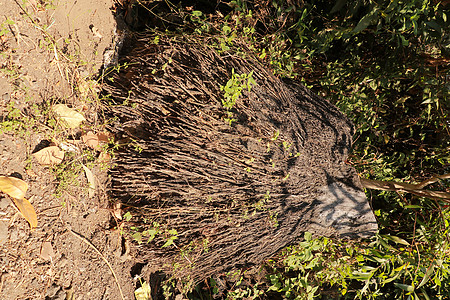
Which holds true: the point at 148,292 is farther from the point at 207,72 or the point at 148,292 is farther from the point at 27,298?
the point at 207,72

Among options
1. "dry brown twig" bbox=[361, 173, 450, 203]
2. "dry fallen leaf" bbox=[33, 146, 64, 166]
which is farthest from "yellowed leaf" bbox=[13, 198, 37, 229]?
"dry brown twig" bbox=[361, 173, 450, 203]

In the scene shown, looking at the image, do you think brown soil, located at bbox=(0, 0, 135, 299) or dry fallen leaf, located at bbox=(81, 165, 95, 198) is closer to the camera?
brown soil, located at bbox=(0, 0, 135, 299)

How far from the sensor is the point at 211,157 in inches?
94.6

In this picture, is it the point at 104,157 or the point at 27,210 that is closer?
the point at 27,210

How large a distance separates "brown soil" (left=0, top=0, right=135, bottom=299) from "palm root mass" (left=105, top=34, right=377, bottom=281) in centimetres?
22

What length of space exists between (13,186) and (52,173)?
295 mm

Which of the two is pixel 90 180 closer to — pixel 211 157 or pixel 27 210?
pixel 27 210

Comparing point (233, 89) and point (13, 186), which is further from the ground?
point (233, 89)

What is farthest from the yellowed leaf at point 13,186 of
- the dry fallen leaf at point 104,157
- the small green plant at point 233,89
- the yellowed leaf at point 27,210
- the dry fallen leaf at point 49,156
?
the small green plant at point 233,89

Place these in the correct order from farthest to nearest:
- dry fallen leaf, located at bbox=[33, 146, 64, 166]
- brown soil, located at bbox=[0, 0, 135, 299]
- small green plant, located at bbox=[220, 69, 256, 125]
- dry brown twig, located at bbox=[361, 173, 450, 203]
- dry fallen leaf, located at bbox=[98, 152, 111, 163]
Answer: dry brown twig, located at bbox=[361, 173, 450, 203] < dry fallen leaf, located at bbox=[98, 152, 111, 163] < small green plant, located at bbox=[220, 69, 256, 125] < dry fallen leaf, located at bbox=[33, 146, 64, 166] < brown soil, located at bbox=[0, 0, 135, 299]

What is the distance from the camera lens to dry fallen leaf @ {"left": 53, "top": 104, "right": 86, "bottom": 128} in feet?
7.30

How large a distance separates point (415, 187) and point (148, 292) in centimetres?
274

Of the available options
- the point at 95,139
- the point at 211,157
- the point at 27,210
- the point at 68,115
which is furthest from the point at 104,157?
the point at 211,157

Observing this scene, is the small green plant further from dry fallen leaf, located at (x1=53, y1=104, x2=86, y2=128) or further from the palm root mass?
dry fallen leaf, located at (x1=53, y1=104, x2=86, y2=128)
